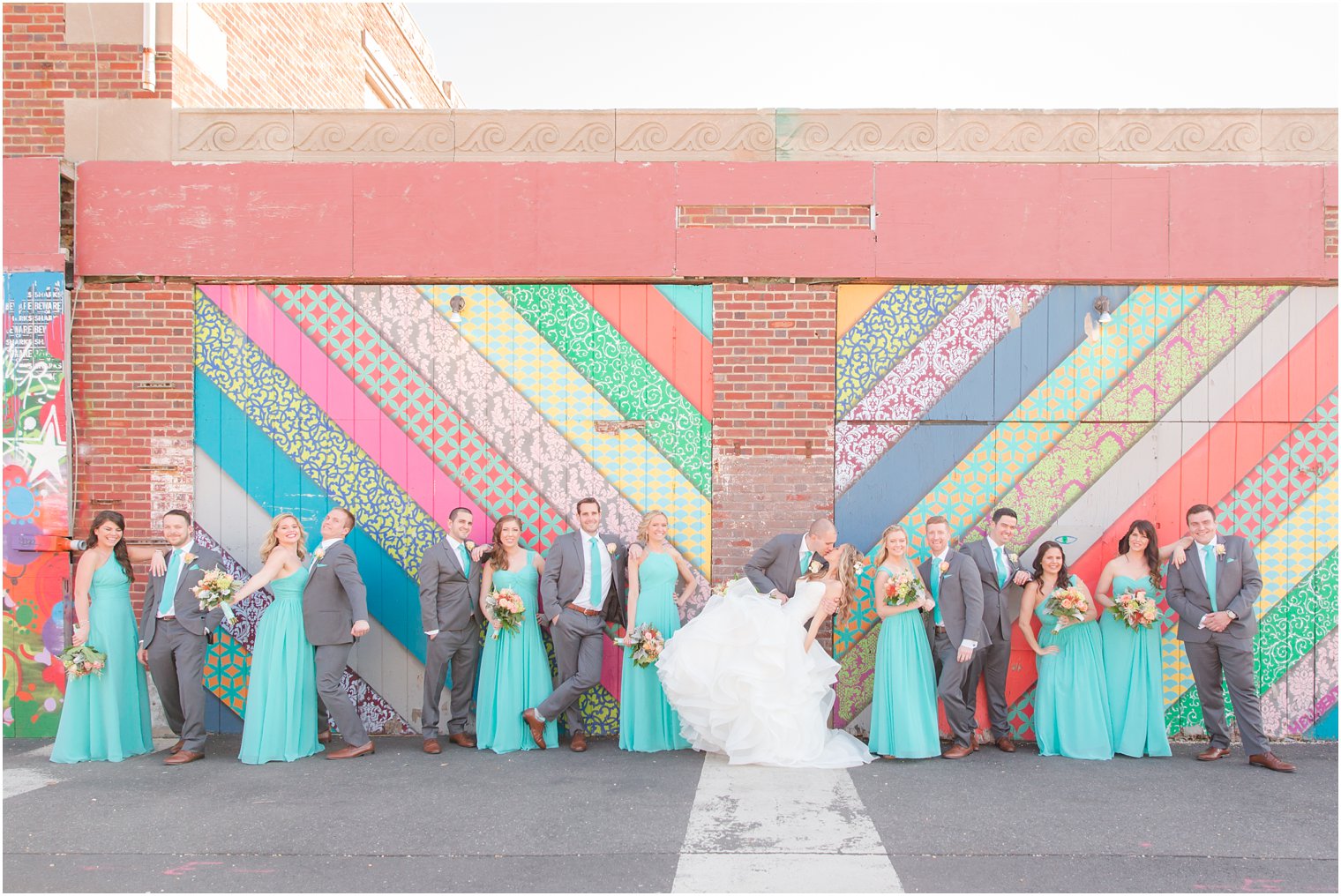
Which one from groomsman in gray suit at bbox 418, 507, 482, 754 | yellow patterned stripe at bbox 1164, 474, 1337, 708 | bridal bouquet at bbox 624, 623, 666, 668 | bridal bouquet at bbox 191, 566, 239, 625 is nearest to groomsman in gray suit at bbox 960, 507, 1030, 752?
yellow patterned stripe at bbox 1164, 474, 1337, 708

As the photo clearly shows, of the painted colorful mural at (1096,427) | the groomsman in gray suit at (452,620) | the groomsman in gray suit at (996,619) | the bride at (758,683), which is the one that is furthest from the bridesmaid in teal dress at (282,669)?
the groomsman in gray suit at (996,619)

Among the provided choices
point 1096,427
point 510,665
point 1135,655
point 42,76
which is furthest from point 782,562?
point 42,76

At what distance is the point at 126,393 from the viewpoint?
8.41 metres

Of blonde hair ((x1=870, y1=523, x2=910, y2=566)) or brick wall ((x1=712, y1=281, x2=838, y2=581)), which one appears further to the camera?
brick wall ((x1=712, y1=281, x2=838, y2=581))

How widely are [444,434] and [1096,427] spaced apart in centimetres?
579

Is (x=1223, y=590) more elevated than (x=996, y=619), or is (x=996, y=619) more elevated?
(x=1223, y=590)

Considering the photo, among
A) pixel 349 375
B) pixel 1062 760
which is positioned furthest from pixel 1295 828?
pixel 349 375

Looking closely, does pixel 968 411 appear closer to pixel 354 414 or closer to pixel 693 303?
pixel 693 303

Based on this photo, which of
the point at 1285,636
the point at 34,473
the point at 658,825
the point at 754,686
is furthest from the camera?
the point at 34,473

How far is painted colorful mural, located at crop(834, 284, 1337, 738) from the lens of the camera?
8.27m

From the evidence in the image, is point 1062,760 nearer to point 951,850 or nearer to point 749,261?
point 951,850

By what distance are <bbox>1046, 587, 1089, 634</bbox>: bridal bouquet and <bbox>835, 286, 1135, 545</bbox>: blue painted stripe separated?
141 cm

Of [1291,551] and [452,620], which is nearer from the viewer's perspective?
[452,620]

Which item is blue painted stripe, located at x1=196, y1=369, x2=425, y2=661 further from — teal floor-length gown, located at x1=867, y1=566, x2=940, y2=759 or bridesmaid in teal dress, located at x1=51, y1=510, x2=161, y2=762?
teal floor-length gown, located at x1=867, y1=566, x2=940, y2=759
